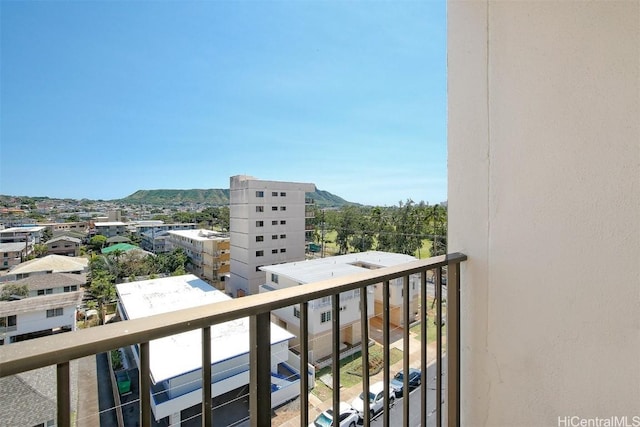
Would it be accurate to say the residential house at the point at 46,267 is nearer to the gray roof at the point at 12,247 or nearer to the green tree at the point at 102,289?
the gray roof at the point at 12,247

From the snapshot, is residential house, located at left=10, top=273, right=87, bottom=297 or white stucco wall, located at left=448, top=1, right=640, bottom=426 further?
residential house, located at left=10, top=273, right=87, bottom=297

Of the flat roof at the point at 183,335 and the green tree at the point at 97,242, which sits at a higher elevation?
the green tree at the point at 97,242

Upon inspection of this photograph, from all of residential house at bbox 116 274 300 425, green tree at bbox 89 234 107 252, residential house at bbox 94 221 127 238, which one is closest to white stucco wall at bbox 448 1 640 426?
residential house at bbox 116 274 300 425

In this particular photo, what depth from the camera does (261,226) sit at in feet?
18.1

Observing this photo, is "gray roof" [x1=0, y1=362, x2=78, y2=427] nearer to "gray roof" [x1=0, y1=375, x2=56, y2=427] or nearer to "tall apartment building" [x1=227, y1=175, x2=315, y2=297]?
"gray roof" [x1=0, y1=375, x2=56, y2=427]

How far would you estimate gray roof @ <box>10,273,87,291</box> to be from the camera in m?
1.09

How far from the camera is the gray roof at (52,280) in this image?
3.57ft

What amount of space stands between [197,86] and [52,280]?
4.31 m

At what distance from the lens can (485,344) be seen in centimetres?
110

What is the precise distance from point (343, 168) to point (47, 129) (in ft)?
29.8

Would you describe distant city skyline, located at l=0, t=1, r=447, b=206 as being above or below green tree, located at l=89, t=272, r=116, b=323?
above

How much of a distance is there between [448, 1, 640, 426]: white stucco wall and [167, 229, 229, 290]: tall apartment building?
152 inches

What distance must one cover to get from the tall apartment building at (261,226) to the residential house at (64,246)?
2.60 meters

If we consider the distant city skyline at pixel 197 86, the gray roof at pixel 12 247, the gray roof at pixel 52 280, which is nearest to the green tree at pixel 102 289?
the gray roof at pixel 52 280
